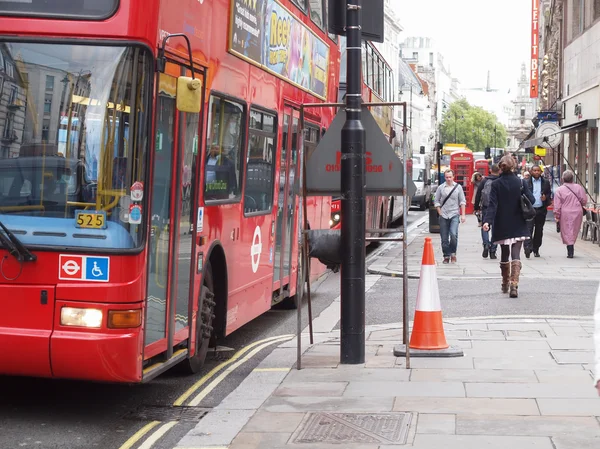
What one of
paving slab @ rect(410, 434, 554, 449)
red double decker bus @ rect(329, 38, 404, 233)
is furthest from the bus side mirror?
red double decker bus @ rect(329, 38, 404, 233)

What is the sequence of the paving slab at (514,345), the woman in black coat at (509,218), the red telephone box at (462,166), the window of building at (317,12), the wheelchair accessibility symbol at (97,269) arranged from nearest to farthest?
the wheelchair accessibility symbol at (97,269)
the paving slab at (514,345)
the window of building at (317,12)
the woman in black coat at (509,218)
the red telephone box at (462,166)

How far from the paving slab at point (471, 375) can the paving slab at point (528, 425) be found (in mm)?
1291

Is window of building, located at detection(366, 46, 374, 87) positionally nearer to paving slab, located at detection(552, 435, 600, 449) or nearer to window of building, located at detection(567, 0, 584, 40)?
paving slab, located at detection(552, 435, 600, 449)

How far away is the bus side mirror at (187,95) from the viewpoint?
6859 mm

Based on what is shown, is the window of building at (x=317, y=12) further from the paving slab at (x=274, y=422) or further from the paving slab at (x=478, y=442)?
the paving slab at (x=478, y=442)

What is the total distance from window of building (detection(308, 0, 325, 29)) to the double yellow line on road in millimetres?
3982

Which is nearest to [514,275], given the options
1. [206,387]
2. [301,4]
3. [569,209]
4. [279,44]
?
[301,4]

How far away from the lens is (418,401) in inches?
283

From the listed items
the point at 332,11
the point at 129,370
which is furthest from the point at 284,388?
the point at 332,11

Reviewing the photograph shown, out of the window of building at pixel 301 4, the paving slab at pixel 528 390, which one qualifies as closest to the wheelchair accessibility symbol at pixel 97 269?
the paving slab at pixel 528 390

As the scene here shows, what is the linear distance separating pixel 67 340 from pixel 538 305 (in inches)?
307

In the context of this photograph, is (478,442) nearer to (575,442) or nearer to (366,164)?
(575,442)

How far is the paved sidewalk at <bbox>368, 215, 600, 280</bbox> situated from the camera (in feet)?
56.7

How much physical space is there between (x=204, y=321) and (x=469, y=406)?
7.38 feet
